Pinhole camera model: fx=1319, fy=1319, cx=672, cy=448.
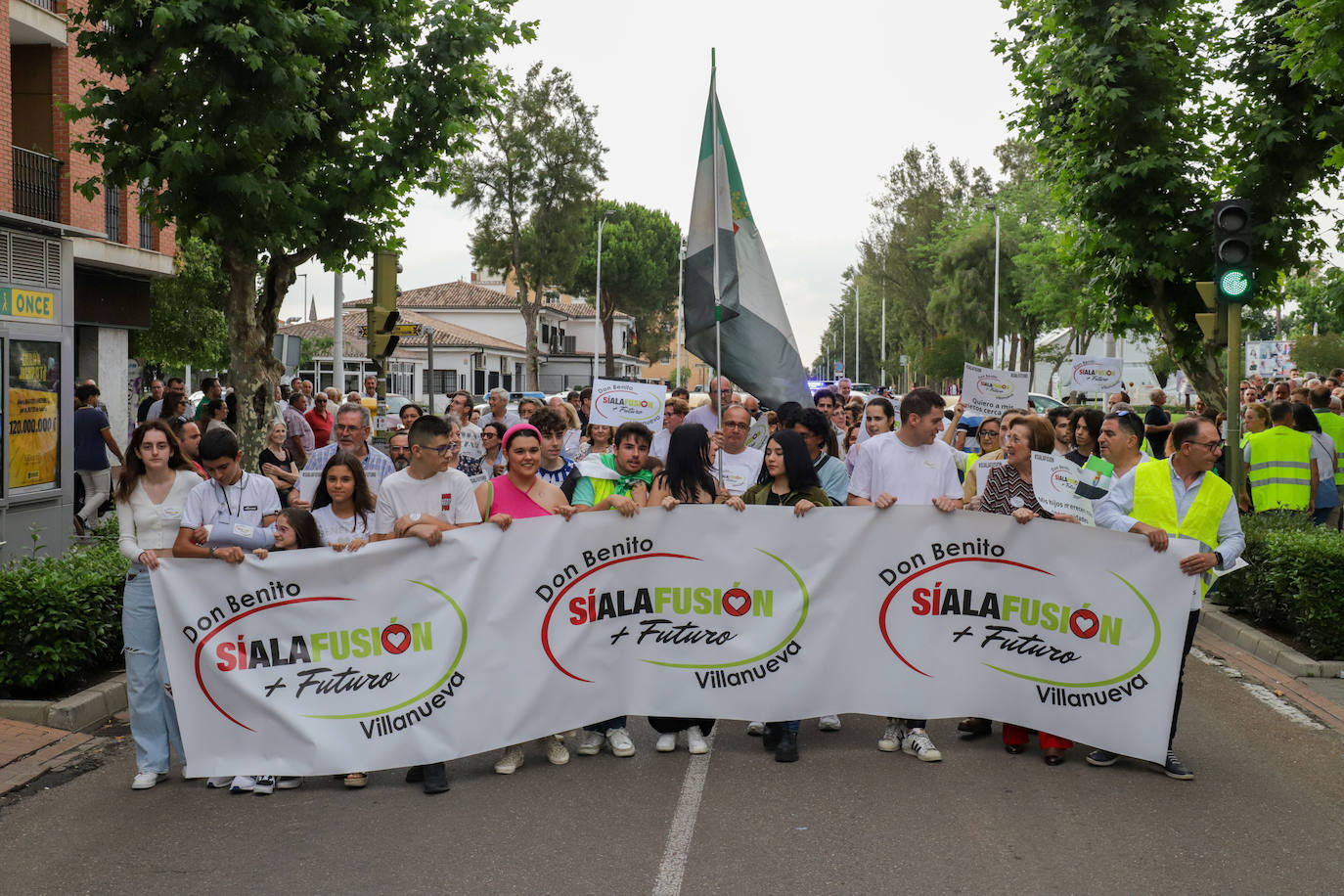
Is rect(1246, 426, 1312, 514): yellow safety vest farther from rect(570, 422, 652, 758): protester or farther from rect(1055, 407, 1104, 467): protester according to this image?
rect(570, 422, 652, 758): protester

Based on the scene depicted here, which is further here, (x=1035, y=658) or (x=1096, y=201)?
(x=1096, y=201)

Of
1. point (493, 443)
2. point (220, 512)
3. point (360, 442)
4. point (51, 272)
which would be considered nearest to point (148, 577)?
point (220, 512)

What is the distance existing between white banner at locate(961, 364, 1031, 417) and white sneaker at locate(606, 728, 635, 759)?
27.2 feet

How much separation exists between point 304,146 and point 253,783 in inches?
407

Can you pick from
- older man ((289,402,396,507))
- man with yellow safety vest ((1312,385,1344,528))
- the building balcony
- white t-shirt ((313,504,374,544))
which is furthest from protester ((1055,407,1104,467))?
the building balcony

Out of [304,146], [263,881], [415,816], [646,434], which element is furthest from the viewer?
[304,146]

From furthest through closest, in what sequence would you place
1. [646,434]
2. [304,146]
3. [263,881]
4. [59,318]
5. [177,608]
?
[304,146], [59,318], [646,434], [177,608], [263,881]

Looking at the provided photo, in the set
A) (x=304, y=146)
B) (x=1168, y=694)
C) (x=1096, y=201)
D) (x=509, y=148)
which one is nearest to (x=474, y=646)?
(x=1168, y=694)

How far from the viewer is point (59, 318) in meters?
12.8

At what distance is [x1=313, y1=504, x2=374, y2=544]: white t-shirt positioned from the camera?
22.2ft

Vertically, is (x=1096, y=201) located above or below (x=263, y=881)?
above

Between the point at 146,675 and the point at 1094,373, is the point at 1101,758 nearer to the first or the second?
the point at 146,675

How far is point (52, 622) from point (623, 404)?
239 inches

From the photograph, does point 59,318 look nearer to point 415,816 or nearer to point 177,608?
point 177,608
